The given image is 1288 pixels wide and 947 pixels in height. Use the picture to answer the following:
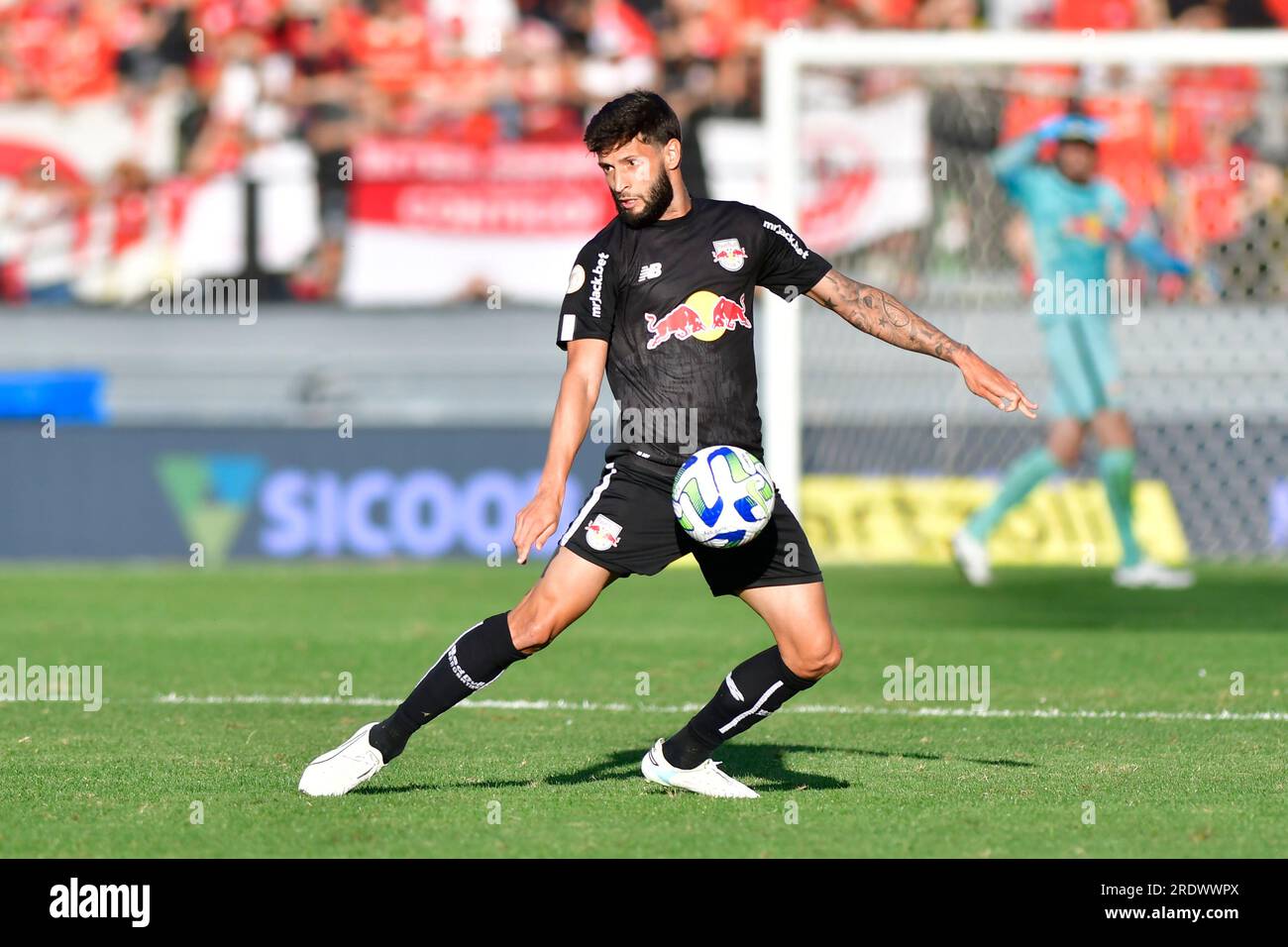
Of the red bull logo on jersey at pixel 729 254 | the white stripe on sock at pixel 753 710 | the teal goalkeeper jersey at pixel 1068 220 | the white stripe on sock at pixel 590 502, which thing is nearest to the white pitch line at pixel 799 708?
the white stripe on sock at pixel 753 710

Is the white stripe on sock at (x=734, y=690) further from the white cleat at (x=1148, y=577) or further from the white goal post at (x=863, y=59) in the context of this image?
the white cleat at (x=1148, y=577)

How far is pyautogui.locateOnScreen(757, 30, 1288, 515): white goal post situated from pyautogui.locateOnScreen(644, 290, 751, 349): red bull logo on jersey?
Result: 6.05m

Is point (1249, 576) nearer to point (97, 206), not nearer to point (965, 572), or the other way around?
point (965, 572)

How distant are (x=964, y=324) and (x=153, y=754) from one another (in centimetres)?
1038

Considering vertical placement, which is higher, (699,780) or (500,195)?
(500,195)

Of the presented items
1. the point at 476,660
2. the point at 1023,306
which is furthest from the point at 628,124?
the point at 1023,306

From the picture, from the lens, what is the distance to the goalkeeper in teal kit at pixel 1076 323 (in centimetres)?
1312

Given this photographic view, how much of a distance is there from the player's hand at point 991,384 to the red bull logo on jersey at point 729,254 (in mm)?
750

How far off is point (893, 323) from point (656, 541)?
1.07 m

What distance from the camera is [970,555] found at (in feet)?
43.6

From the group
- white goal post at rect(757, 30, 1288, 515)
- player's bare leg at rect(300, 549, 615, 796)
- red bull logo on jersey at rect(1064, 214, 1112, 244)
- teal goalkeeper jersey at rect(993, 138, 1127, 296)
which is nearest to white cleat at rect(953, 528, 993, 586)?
white goal post at rect(757, 30, 1288, 515)

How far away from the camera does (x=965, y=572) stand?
1345 centimetres

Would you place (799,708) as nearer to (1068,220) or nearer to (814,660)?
(814,660)
